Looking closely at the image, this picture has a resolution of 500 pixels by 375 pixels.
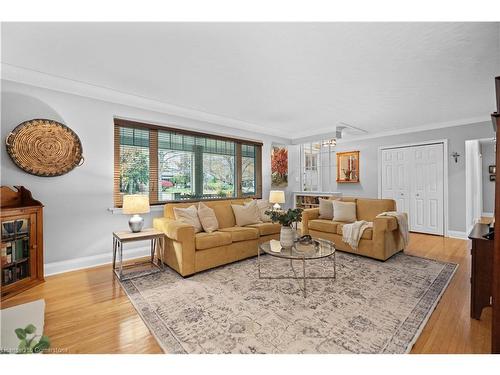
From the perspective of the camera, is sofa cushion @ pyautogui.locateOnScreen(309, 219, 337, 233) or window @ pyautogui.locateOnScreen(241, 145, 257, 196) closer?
sofa cushion @ pyautogui.locateOnScreen(309, 219, 337, 233)

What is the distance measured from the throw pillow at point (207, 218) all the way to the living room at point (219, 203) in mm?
30

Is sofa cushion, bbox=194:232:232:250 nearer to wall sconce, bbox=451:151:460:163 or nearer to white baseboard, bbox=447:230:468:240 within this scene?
white baseboard, bbox=447:230:468:240

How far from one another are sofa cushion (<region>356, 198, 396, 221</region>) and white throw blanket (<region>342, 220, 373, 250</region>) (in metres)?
0.45

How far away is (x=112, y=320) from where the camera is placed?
199 cm

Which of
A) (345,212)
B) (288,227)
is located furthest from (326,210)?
(288,227)

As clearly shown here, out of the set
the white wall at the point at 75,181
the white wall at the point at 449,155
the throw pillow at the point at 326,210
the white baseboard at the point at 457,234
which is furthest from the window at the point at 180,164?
the white baseboard at the point at 457,234

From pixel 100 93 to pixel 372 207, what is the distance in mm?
4531

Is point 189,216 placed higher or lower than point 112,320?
higher

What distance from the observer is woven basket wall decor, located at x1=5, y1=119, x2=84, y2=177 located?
272cm

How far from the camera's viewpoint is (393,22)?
75.1 inches

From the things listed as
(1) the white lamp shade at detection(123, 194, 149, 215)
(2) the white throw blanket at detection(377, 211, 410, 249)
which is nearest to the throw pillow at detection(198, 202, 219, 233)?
(1) the white lamp shade at detection(123, 194, 149, 215)

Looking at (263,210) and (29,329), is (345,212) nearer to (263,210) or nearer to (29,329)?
(263,210)
